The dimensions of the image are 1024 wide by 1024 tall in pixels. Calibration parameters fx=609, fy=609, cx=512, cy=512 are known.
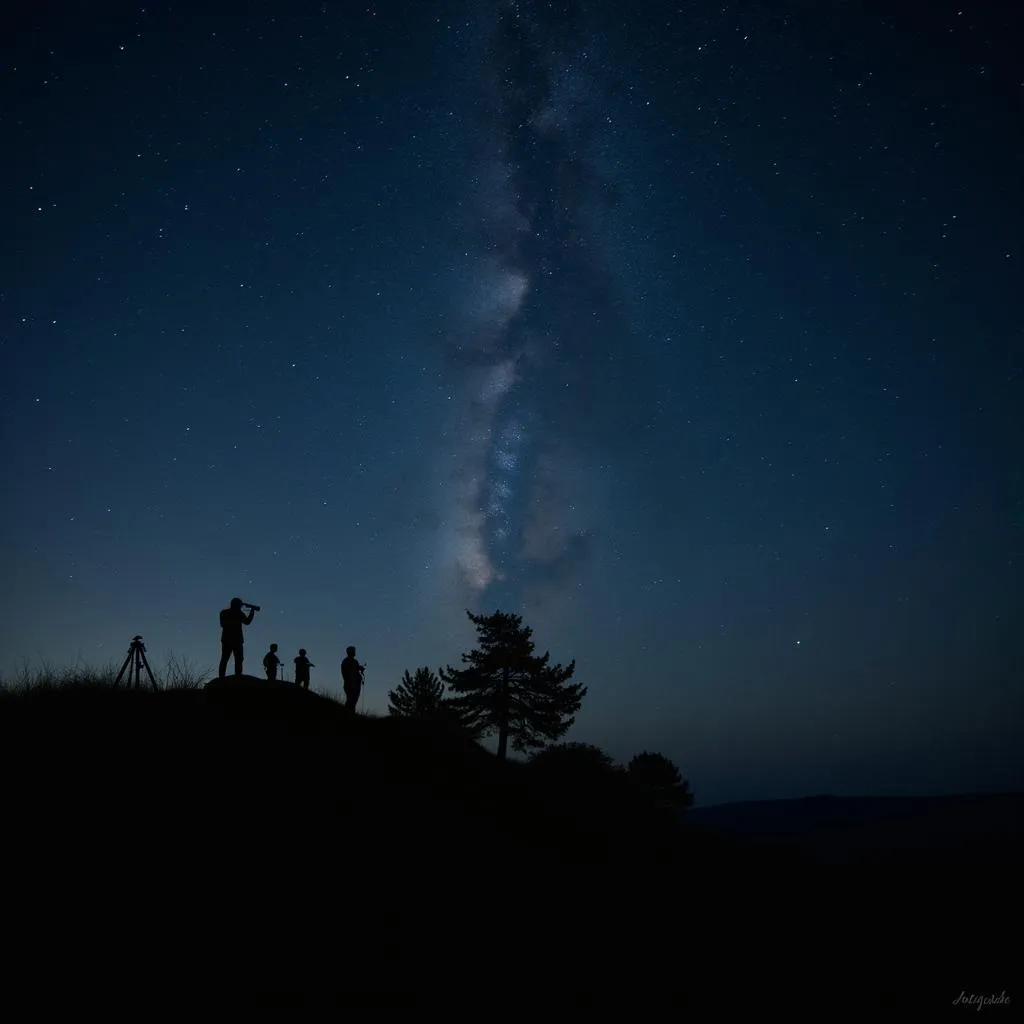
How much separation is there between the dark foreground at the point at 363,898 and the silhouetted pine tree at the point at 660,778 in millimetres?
30703

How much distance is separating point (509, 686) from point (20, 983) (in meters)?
27.2

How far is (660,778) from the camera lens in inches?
1667

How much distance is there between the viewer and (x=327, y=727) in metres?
13.2

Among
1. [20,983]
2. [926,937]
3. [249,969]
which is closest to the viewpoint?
[20,983]

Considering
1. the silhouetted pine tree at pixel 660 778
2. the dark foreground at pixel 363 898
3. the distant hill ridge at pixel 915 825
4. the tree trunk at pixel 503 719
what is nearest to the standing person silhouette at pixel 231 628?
the dark foreground at pixel 363 898

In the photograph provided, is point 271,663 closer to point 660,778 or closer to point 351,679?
point 351,679

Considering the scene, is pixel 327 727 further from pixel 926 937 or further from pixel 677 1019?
pixel 926 937

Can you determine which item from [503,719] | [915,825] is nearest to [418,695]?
[503,719]

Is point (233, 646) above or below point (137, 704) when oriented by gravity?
above

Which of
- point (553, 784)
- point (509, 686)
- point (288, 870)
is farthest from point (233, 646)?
point (509, 686)

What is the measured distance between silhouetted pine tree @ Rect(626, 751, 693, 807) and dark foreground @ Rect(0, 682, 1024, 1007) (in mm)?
30703

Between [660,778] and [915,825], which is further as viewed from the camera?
[915,825]

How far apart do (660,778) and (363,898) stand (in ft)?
132

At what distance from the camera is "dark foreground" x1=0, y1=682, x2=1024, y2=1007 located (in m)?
5.30
